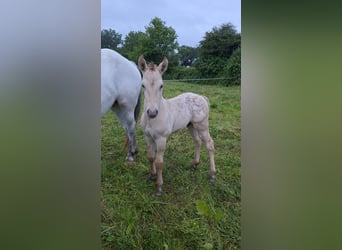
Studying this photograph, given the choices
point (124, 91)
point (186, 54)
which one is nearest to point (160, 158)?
point (124, 91)

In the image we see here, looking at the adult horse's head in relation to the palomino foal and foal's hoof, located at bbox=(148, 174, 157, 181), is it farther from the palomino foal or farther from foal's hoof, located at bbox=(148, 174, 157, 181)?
foal's hoof, located at bbox=(148, 174, 157, 181)

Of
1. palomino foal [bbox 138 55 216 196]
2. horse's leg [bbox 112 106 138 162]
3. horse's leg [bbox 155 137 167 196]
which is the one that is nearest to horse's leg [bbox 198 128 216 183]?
palomino foal [bbox 138 55 216 196]

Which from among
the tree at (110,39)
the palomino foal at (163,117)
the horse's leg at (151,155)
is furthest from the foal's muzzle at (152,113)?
the tree at (110,39)

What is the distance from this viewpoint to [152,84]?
1.32m

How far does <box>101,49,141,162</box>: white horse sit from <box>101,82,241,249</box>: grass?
3cm

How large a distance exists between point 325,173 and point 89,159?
1.02 m

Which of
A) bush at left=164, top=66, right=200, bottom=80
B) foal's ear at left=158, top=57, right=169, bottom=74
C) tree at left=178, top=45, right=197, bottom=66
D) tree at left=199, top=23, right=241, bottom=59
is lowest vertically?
bush at left=164, top=66, right=200, bottom=80

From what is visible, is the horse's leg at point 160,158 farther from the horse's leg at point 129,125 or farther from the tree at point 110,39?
the tree at point 110,39

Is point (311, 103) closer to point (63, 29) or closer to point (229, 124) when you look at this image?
point (229, 124)

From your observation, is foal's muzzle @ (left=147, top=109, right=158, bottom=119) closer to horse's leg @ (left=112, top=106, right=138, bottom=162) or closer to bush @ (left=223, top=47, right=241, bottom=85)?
horse's leg @ (left=112, top=106, right=138, bottom=162)

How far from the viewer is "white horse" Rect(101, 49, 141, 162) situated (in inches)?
52.2

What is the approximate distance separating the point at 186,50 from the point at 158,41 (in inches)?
5.4

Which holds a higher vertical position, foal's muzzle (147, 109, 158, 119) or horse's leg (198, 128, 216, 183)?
foal's muzzle (147, 109, 158, 119)

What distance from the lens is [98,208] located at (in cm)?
130
